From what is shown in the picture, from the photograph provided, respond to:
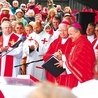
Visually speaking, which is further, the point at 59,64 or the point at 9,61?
the point at 9,61

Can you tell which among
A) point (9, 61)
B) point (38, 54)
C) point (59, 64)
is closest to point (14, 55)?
point (9, 61)

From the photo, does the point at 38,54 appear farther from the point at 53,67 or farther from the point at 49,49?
the point at 53,67

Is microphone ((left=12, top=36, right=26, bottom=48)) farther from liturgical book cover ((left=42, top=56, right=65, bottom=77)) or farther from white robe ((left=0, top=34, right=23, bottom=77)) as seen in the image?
liturgical book cover ((left=42, top=56, right=65, bottom=77))

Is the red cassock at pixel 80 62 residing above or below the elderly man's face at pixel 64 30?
below

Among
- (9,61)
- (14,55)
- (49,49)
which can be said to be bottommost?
(9,61)

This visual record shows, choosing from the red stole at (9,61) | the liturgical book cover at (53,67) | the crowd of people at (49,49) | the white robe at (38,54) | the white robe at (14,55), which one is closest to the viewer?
the crowd of people at (49,49)

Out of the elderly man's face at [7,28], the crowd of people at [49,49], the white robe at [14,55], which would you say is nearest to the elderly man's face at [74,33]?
the crowd of people at [49,49]

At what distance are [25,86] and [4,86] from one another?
272mm

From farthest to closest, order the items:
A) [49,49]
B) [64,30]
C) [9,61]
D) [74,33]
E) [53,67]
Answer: [9,61] → [49,49] → [64,30] → [53,67] → [74,33]

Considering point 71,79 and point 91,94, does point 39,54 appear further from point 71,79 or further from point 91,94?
point 91,94

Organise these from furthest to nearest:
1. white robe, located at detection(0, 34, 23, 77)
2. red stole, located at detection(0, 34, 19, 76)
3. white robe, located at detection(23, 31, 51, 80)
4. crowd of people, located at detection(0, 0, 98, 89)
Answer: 1. red stole, located at detection(0, 34, 19, 76)
2. white robe, located at detection(23, 31, 51, 80)
3. white robe, located at detection(0, 34, 23, 77)
4. crowd of people, located at detection(0, 0, 98, 89)

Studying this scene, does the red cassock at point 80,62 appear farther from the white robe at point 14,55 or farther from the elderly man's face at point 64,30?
the white robe at point 14,55

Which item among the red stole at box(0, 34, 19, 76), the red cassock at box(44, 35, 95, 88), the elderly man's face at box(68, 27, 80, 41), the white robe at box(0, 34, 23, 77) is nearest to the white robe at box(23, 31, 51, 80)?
the white robe at box(0, 34, 23, 77)

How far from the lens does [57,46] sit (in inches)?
284
